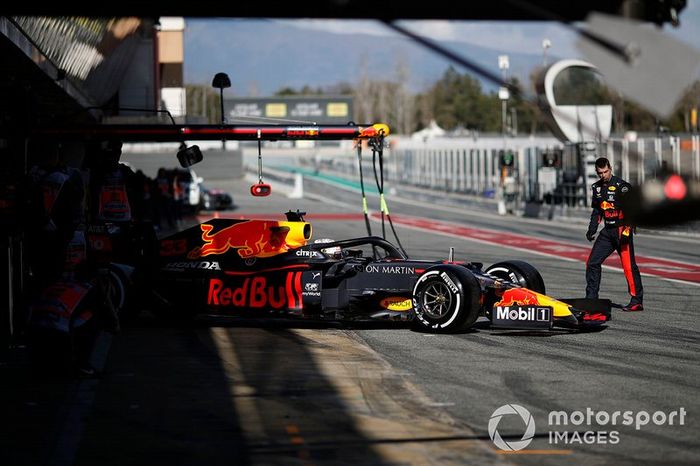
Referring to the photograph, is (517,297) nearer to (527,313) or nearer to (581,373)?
(527,313)

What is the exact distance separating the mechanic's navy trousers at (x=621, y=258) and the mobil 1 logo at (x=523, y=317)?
2737mm

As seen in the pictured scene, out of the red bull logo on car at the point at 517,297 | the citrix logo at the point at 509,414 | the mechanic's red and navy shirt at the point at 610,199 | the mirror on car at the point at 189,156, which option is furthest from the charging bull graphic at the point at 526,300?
the mirror on car at the point at 189,156

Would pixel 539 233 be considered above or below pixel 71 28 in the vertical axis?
below

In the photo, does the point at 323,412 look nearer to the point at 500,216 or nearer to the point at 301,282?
the point at 301,282

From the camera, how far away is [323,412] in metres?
8.24

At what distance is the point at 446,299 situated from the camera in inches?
469

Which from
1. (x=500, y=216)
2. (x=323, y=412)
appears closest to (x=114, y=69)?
(x=500, y=216)

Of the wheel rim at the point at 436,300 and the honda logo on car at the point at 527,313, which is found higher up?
the wheel rim at the point at 436,300

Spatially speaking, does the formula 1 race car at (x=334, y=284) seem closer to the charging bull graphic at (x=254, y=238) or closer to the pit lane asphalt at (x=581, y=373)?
the charging bull graphic at (x=254, y=238)

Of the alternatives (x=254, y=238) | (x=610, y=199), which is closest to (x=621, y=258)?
(x=610, y=199)

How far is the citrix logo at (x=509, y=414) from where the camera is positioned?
7234mm

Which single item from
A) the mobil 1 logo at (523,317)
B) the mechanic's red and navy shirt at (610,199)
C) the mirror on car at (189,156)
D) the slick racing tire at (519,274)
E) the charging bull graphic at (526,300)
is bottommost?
the mobil 1 logo at (523,317)

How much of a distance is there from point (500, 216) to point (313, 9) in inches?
1494

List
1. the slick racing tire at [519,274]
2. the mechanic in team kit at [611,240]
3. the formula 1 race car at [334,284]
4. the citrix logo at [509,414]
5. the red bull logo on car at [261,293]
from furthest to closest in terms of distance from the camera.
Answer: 1. the mechanic in team kit at [611,240]
2. the slick racing tire at [519,274]
3. the red bull logo on car at [261,293]
4. the formula 1 race car at [334,284]
5. the citrix logo at [509,414]
